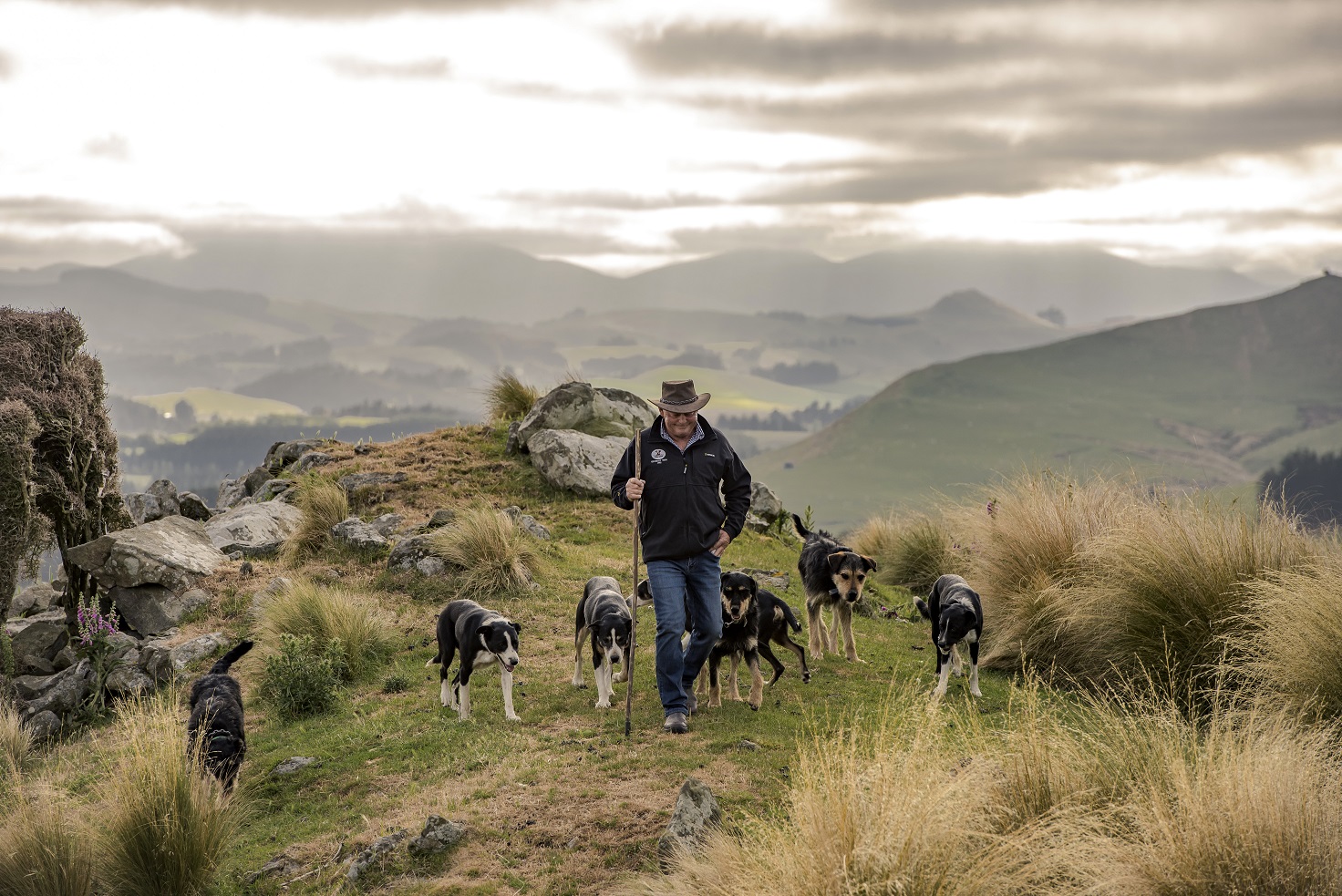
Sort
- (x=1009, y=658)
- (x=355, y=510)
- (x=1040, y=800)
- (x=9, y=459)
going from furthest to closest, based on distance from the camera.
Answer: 1. (x=355, y=510)
2. (x=9, y=459)
3. (x=1009, y=658)
4. (x=1040, y=800)

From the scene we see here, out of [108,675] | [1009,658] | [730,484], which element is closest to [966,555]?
[1009,658]

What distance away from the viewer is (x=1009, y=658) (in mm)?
11273

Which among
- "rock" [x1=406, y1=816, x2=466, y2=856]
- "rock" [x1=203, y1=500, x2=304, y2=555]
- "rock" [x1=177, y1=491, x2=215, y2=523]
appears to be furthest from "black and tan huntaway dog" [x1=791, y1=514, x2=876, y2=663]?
"rock" [x1=177, y1=491, x2=215, y2=523]

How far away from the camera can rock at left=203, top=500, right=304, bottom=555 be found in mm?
16969

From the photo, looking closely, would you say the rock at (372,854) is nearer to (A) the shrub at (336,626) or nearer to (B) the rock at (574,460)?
(A) the shrub at (336,626)

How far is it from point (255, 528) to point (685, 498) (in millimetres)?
12059

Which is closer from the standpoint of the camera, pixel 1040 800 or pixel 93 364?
pixel 1040 800

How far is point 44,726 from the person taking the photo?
1117 centimetres

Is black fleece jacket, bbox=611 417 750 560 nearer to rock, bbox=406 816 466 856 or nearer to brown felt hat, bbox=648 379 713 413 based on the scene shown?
brown felt hat, bbox=648 379 713 413

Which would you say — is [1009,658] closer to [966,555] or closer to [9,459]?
[966,555]

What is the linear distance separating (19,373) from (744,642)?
38.3 feet

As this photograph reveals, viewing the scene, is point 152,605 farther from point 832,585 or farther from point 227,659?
point 832,585

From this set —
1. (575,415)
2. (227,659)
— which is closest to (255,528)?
(575,415)

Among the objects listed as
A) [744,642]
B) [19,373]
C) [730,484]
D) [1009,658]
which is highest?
[19,373]
